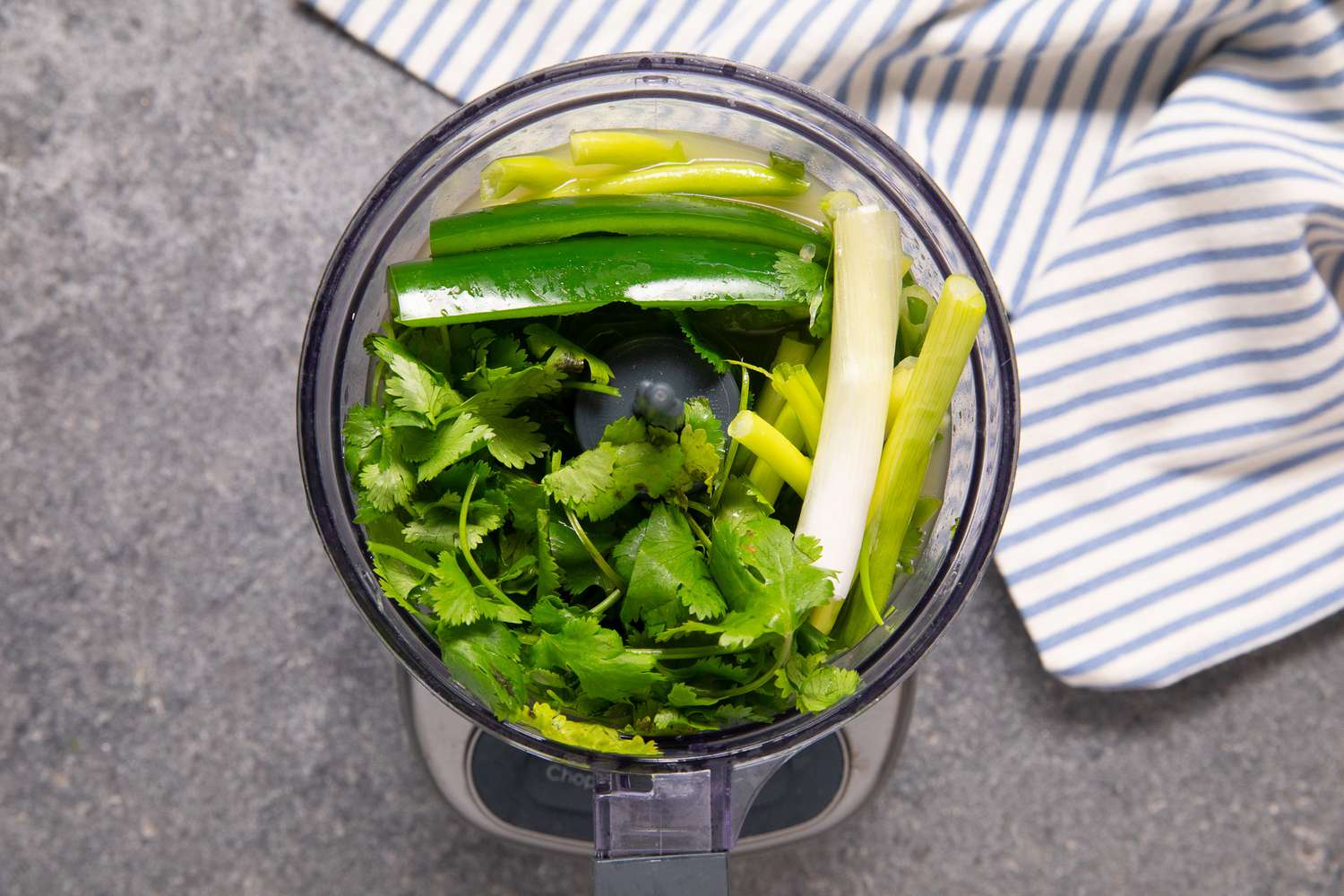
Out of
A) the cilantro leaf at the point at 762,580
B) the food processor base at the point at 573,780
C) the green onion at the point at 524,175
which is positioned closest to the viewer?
the cilantro leaf at the point at 762,580

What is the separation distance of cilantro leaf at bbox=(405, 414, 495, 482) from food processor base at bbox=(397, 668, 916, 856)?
315 mm

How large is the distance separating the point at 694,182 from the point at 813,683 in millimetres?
324

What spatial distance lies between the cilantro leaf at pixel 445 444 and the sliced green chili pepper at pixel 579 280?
0.06 m

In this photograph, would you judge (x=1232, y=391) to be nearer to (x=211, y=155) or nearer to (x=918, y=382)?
(x=918, y=382)

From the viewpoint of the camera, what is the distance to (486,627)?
638 millimetres

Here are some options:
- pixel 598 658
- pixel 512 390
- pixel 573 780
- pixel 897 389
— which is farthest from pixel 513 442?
pixel 573 780

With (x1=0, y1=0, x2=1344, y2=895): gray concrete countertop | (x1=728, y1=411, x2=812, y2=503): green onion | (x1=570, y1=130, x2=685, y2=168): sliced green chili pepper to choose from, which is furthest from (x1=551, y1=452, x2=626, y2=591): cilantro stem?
(x1=0, y1=0, x2=1344, y2=895): gray concrete countertop

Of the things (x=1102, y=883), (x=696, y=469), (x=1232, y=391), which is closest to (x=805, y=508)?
(x=696, y=469)

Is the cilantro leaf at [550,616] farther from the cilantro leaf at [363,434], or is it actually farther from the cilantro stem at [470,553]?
the cilantro leaf at [363,434]

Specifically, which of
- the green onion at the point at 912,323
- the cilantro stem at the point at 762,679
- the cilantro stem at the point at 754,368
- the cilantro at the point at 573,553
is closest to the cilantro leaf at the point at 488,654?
the cilantro at the point at 573,553

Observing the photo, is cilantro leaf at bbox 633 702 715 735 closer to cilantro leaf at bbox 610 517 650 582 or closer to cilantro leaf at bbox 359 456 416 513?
cilantro leaf at bbox 610 517 650 582

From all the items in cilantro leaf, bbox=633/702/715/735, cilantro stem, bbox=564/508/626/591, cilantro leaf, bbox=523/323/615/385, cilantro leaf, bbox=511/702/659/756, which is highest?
cilantro leaf, bbox=523/323/615/385

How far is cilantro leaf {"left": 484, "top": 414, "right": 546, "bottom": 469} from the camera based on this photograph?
0.64m

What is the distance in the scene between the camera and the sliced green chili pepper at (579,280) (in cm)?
64
